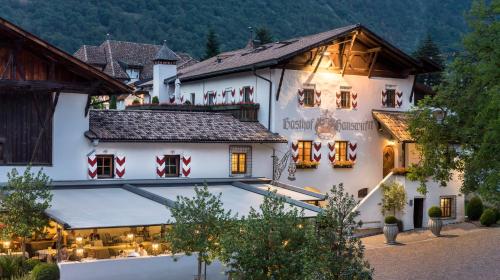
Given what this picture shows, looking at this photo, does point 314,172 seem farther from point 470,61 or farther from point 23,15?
point 23,15

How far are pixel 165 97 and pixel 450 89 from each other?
22.7 m

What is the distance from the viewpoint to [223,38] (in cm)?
9412

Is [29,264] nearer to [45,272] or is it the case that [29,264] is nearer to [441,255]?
[45,272]

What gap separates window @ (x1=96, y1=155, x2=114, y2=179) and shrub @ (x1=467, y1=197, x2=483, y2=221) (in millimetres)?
16685

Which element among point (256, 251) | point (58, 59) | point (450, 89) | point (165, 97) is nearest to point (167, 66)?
point (165, 97)

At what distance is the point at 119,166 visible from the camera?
27.8m

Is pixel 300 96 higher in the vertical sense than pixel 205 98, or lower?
lower

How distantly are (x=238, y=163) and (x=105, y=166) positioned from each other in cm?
590

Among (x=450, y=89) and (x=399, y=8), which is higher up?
(x=399, y=8)

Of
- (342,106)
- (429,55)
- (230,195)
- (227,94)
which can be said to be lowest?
(230,195)

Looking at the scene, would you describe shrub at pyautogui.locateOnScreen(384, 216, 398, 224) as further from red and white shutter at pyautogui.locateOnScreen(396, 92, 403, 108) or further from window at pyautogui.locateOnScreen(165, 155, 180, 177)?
window at pyautogui.locateOnScreen(165, 155, 180, 177)

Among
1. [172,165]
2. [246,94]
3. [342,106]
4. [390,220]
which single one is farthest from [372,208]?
[172,165]

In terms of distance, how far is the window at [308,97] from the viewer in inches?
1276

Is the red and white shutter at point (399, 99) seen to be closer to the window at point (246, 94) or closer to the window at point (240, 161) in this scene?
the window at point (246, 94)
